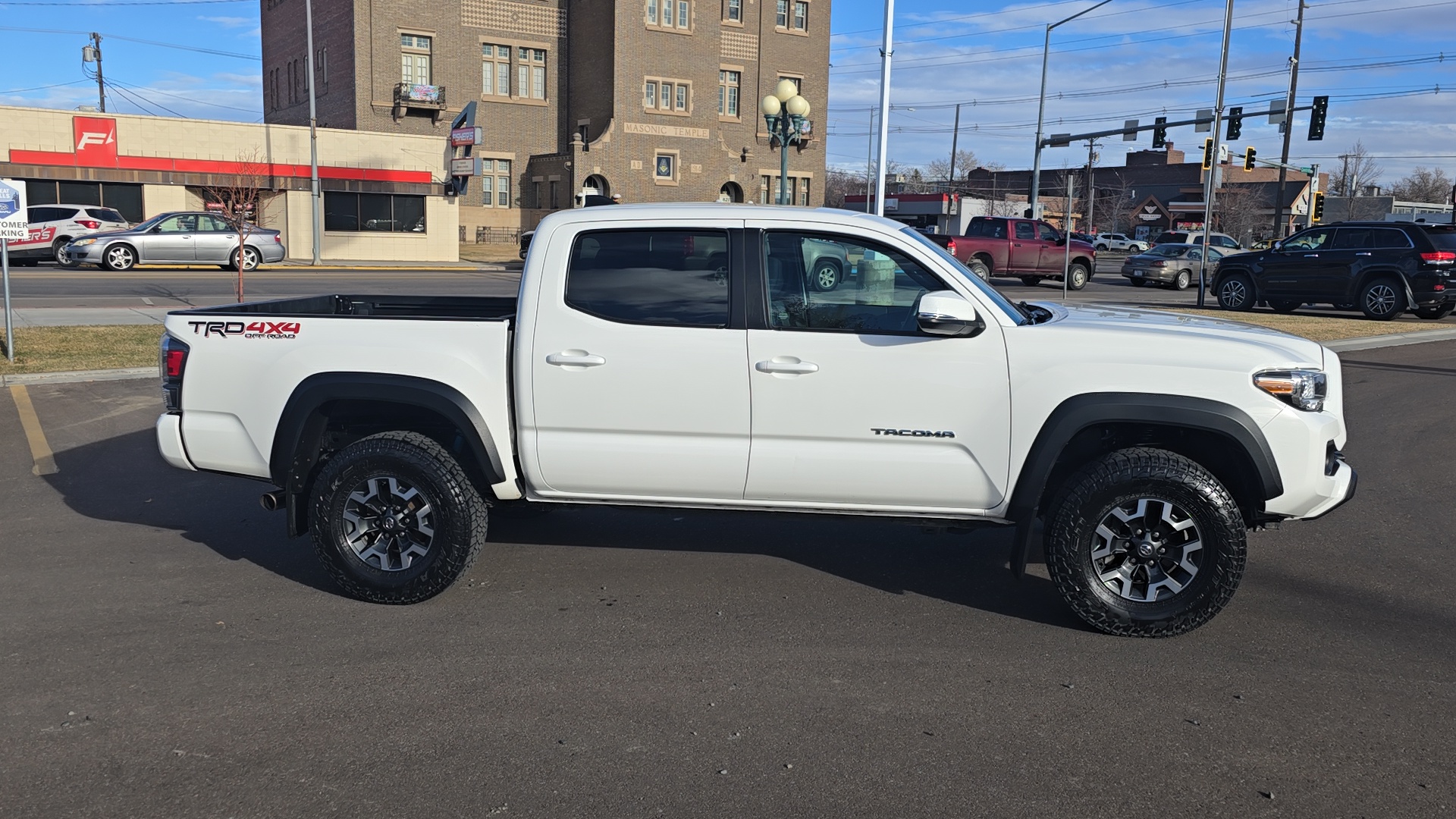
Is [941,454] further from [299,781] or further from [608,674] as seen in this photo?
[299,781]

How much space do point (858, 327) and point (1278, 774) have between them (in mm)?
2402

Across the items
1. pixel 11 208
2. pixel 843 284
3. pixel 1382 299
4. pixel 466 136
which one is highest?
pixel 466 136

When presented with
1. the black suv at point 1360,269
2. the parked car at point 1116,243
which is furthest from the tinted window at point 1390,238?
the parked car at point 1116,243

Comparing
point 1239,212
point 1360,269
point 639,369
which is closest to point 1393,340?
point 1360,269

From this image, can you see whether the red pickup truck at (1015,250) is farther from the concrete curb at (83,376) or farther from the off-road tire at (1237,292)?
the concrete curb at (83,376)

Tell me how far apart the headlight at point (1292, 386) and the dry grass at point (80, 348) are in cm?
1162

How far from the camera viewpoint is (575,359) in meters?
5.21

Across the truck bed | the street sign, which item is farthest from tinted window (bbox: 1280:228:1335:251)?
the street sign

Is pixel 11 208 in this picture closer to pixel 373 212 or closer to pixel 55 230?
pixel 55 230

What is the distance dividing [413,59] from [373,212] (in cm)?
1361

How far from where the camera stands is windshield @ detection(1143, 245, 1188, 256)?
35.2 meters

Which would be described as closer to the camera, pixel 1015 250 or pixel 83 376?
pixel 83 376

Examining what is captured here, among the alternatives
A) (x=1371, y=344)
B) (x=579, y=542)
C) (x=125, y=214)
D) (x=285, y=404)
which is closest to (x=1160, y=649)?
(x=579, y=542)

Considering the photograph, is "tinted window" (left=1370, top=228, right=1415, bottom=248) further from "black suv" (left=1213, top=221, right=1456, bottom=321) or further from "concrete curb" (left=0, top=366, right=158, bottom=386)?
"concrete curb" (left=0, top=366, right=158, bottom=386)
